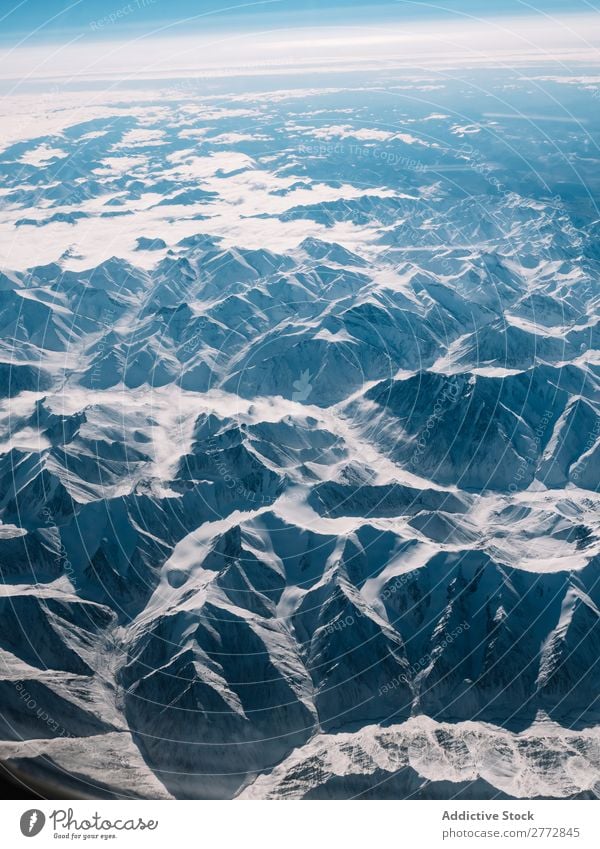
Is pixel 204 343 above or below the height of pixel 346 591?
above

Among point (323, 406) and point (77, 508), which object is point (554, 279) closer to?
point (323, 406)

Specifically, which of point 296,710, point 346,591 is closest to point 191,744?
point 296,710

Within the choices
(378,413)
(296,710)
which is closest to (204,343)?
(378,413)

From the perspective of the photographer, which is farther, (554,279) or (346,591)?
(554,279)

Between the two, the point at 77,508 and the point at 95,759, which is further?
the point at 77,508

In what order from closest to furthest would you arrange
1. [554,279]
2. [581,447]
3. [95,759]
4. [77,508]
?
1. [95,759]
2. [77,508]
3. [581,447]
4. [554,279]
